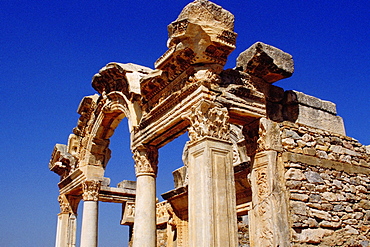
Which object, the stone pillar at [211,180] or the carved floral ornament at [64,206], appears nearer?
the stone pillar at [211,180]

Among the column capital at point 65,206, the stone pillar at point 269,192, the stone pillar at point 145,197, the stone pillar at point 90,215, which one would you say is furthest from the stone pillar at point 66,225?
the stone pillar at point 269,192

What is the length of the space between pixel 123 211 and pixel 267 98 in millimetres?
9152

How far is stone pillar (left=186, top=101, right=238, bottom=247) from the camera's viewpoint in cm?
627

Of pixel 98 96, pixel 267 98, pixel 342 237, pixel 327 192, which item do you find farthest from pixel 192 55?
pixel 98 96

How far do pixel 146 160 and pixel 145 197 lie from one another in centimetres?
80

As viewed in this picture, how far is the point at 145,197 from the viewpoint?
876cm

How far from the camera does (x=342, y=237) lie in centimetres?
763

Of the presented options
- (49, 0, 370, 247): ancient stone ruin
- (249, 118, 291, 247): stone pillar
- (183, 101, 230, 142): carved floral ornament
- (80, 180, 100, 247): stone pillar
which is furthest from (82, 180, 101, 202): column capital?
(183, 101, 230, 142): carved floral ornament

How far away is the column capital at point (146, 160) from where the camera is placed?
9047 mm

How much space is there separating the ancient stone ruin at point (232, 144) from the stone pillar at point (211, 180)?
0.05ft

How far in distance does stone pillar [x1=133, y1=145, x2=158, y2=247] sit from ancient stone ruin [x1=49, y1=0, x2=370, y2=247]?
20 mm

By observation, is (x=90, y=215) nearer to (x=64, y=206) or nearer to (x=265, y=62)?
(x=64, y=206)

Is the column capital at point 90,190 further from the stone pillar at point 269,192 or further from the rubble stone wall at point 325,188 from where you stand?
the rubble stone wall at point 325,188

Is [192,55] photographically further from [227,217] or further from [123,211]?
[123,211]
